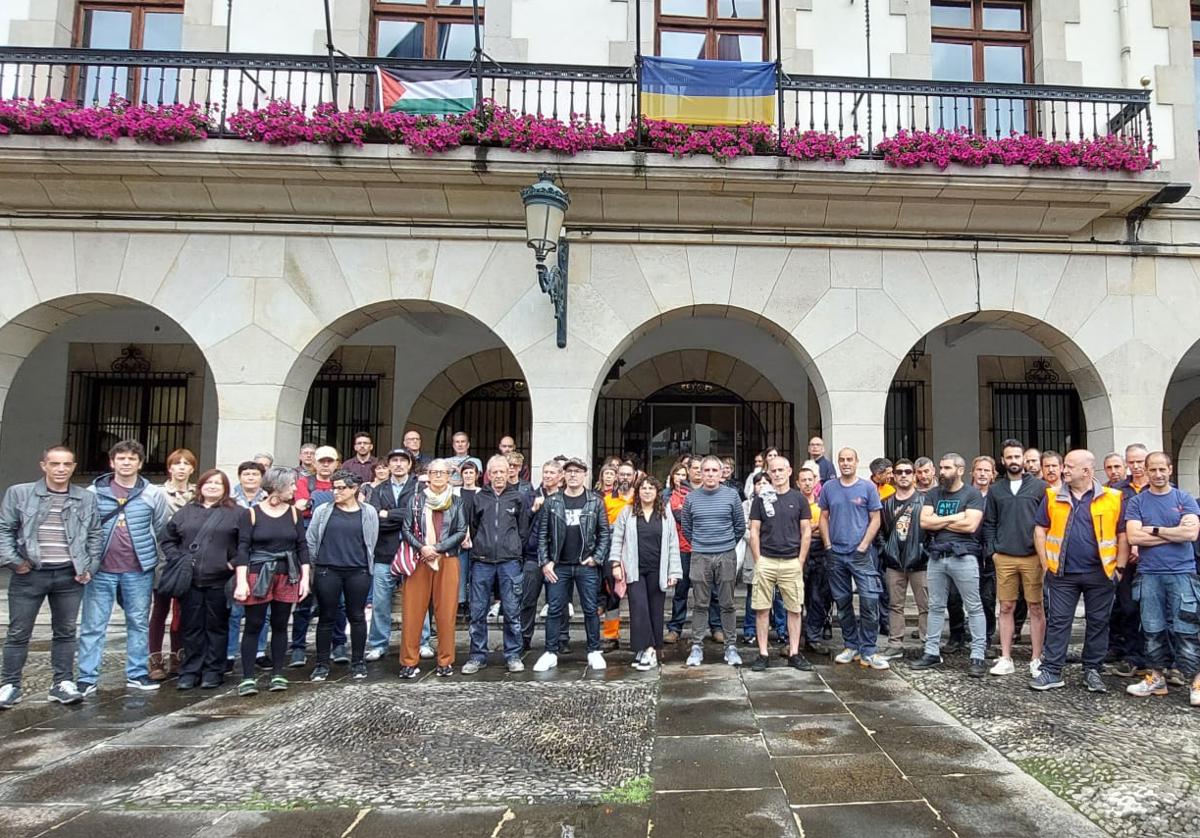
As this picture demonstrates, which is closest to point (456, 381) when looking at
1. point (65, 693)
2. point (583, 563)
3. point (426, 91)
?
point (426, 91)

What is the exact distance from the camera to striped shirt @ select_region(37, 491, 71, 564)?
487cm

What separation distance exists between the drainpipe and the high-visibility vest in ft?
22.4

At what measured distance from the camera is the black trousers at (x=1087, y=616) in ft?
16.6

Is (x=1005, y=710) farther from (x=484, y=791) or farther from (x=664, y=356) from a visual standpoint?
Result: (x=664, y=356)

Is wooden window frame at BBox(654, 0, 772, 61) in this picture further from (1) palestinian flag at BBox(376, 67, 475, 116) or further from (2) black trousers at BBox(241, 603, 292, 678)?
(2) black trousers at BBox(241, 603, 292, 678)

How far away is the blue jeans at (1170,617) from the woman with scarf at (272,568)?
5.97 meters

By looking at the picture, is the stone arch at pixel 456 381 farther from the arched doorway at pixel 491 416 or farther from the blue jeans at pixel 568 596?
the blue jeans at pixel 568 596

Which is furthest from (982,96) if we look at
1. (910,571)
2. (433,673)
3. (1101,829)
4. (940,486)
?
(433,673)

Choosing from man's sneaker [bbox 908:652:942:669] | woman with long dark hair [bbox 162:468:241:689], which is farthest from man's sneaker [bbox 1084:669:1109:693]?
woman with long dark hair [bbox 162:468:241:689]

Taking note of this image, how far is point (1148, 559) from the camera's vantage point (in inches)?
199

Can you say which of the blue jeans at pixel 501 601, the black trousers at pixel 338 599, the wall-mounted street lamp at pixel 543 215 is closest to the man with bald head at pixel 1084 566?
the blue jeans at pixel 501 601

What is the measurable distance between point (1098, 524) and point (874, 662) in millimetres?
1892

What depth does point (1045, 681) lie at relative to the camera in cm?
504

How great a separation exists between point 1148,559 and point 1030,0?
26.4 ft
